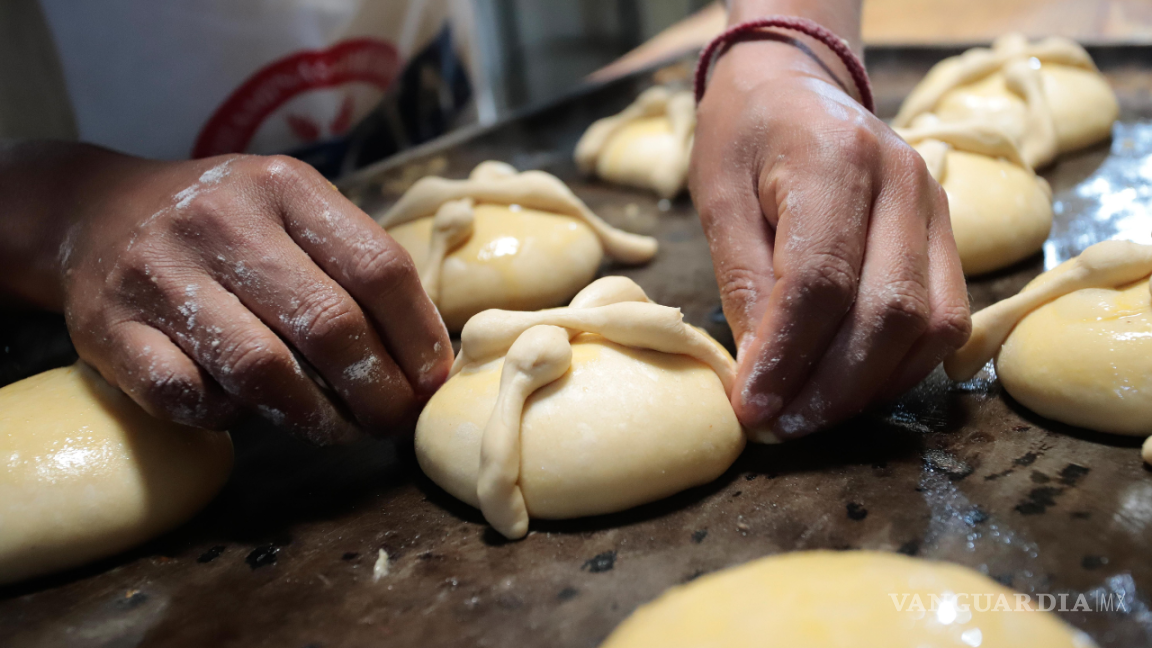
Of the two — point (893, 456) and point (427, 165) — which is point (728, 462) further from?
point (427, 165)

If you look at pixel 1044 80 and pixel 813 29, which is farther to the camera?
pixel 1044 80

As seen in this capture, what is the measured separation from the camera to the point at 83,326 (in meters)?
1.33

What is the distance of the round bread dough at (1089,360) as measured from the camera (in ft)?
4.23

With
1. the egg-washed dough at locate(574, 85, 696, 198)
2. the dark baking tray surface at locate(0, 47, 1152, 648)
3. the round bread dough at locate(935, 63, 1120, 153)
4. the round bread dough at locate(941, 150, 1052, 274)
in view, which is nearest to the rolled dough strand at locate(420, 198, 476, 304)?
the dark baking tray surface at locate(0, 47, 1152, 648)

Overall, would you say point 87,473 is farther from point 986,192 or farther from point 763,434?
point 986,192

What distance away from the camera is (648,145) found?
2.73 m

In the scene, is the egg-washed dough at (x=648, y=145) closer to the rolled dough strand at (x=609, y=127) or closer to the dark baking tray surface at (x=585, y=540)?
the rolled dough strand at (x=609, y=127)

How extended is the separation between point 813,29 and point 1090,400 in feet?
3.01

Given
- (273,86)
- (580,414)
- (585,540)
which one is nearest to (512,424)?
(580,414)

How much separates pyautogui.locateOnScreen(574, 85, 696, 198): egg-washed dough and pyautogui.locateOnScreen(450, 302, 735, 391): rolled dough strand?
1.31m

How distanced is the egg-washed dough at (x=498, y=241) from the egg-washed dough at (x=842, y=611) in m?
1.06

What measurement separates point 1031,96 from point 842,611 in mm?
2097

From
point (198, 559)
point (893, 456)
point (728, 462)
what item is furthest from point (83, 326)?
point (893, 456)

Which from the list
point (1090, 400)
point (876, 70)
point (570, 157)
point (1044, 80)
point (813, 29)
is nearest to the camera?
point (1090, 400)
